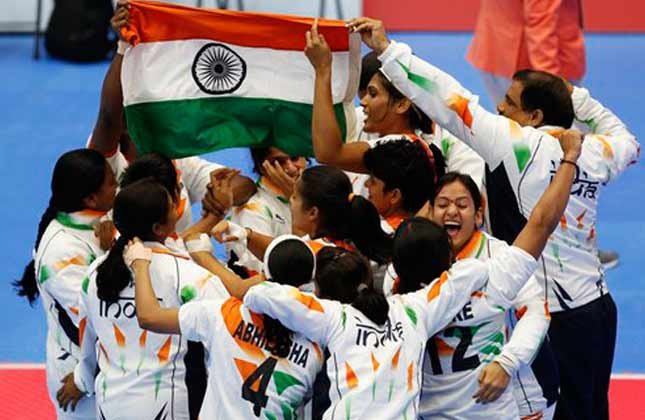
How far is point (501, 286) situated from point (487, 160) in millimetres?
721

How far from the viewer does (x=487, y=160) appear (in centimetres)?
498

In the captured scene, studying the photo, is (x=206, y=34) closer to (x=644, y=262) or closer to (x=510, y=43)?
(x=510, y=43)

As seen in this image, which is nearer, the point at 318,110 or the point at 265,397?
the point at 265,397

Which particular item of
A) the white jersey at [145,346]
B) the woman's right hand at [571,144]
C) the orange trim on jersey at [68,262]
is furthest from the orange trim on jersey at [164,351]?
the woman's right hand at [571,144]

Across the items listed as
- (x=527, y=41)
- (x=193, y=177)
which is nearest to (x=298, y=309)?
(x=193, y=177)

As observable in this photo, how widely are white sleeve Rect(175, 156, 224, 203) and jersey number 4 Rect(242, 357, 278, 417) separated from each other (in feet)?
5.70

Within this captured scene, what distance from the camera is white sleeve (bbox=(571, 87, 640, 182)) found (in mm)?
5156

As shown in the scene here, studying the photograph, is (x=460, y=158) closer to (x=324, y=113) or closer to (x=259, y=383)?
(x=324, y=113)

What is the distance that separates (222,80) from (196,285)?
1315mm

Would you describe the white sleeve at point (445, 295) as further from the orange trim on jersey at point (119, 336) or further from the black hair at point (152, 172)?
the black hair at point (152, 172)

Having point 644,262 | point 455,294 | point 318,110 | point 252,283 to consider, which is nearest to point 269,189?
point 318,110

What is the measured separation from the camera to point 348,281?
4.29 meters

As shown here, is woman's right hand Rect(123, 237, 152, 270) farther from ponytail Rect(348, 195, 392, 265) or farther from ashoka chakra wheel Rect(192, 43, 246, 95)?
ashoka chakra wheel Rect(192, 43, 246, 95)

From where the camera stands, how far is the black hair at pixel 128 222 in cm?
457
